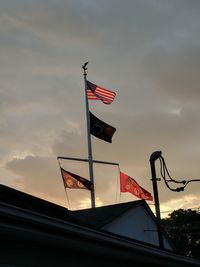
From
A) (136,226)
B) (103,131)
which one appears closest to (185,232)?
(136,226)

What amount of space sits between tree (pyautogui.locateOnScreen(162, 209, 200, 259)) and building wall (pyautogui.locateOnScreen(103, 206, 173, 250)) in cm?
4861

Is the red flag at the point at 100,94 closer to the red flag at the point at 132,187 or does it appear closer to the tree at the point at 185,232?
the red flag at the point at 132,187

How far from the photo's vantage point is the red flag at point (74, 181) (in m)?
24.6

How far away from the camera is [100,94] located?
26.6 meters

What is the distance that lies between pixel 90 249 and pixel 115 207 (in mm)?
20269

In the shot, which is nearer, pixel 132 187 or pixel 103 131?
pixel 103 131

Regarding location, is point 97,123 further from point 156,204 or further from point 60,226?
point 60,226

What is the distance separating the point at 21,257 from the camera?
6.59 metres

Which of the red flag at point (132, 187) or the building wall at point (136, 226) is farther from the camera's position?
the red flag at point (132, 187)

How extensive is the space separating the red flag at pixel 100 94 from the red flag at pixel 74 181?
180 inches

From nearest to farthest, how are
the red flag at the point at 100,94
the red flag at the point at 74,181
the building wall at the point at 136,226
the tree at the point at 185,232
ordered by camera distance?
the red flag at the point at 74,181 < the red flag at the point at 100,94 < the building wall at the point at 136,226 < the tree at the point at 185,232

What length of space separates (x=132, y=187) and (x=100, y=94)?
229 inches

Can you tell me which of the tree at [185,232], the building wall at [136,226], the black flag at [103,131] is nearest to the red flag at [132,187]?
the building wall at [136,226]

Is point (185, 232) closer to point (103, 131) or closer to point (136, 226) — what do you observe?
point (136, 226)
